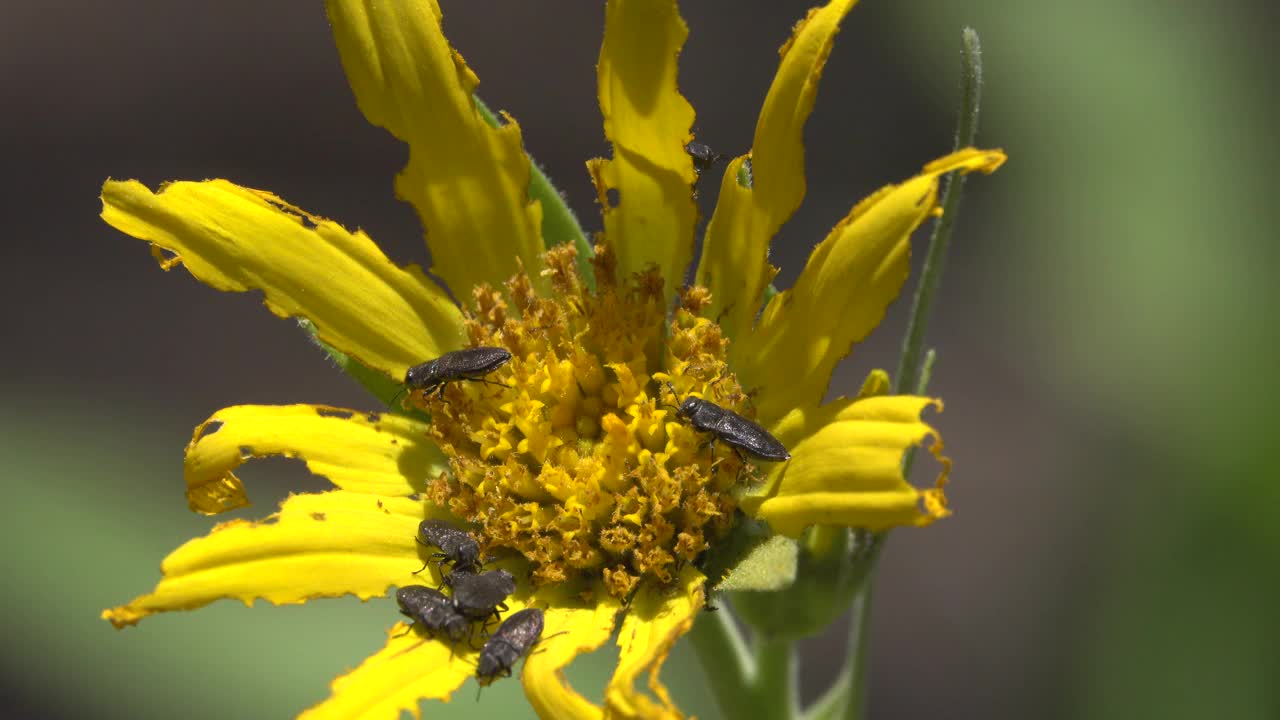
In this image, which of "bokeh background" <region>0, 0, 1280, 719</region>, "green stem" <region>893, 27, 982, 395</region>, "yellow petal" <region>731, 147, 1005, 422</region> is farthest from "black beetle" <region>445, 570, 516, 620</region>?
"bokeh background" <region>0, 0, 1280, 719</region>

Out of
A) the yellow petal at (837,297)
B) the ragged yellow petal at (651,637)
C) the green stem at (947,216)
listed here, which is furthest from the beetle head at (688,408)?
the green stem at (947,216)

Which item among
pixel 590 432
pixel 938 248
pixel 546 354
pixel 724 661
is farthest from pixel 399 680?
pixel 938 248

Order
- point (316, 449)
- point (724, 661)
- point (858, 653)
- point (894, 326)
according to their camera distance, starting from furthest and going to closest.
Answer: point (894, 326) → point (858, 653) → point (724, 661) → point (316, 449)

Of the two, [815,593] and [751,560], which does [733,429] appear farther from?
[815,593]

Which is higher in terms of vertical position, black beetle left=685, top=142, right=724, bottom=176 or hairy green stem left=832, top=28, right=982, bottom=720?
black beetle left=685, top=142, right=724, bottom=176

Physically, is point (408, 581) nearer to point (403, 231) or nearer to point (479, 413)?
point (479, 413)

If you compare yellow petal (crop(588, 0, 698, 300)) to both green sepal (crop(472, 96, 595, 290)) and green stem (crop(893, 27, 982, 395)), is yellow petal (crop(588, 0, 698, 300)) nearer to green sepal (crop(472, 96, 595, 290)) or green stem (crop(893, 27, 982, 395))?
green sepal (crop(472, 96, 595, 290))

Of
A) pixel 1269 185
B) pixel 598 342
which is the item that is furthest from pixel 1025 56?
pixel 598 342
